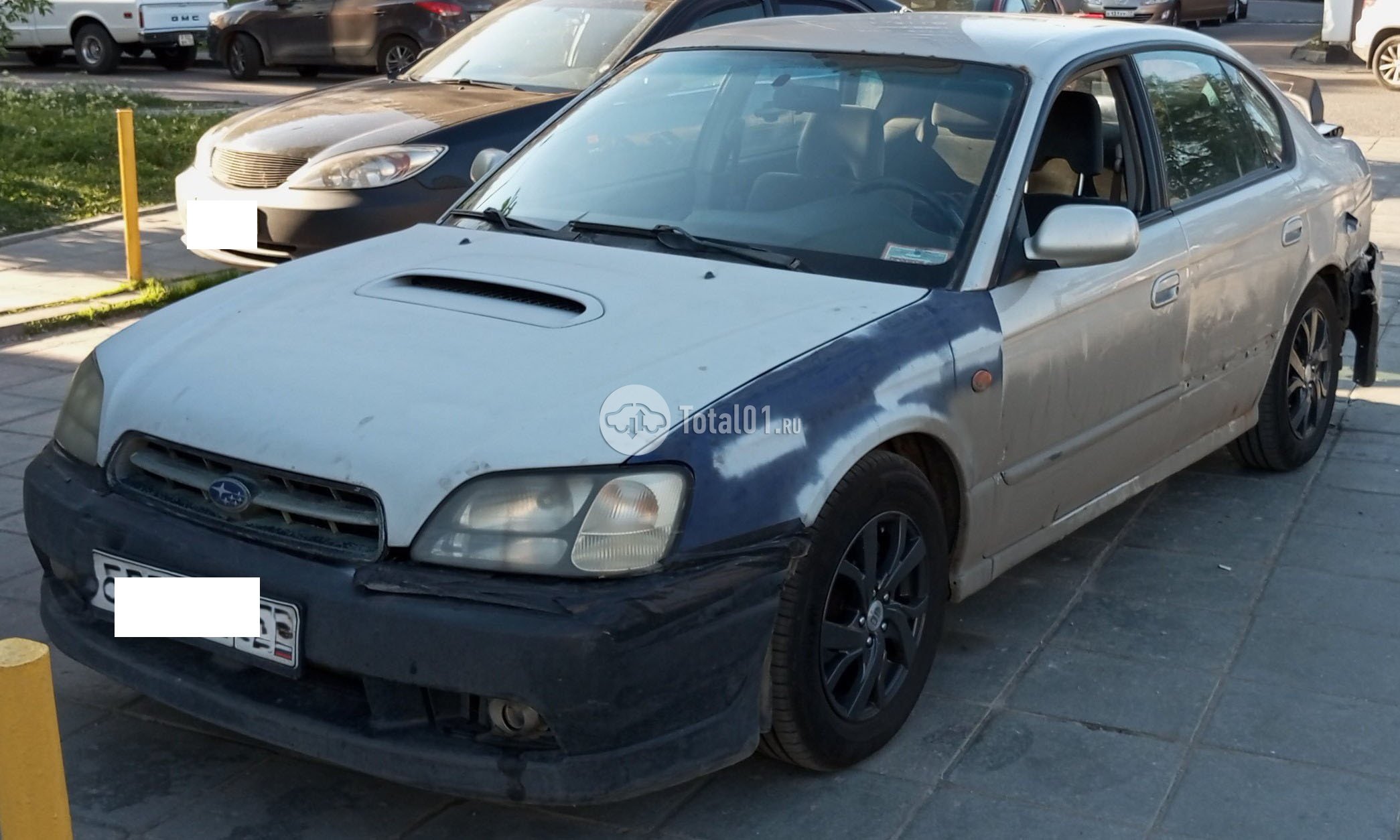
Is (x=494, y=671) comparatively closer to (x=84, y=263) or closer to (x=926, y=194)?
(x=926, y=194)

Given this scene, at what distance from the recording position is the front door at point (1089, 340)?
400 centimetres

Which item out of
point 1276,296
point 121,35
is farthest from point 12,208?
point 121,35

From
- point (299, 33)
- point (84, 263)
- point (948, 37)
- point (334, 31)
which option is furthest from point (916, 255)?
point (299, 33)

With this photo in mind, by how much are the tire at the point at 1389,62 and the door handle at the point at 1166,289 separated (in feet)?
57.6

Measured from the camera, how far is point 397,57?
19.6 meters

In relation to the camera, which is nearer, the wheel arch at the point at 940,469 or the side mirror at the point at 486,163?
the wheel arch at the point at 940,469

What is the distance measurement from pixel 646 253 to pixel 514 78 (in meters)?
4.65

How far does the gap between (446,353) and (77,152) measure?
10343 mm

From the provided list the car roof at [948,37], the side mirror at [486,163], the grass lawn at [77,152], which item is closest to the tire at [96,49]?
the grass lawn at [77,152]

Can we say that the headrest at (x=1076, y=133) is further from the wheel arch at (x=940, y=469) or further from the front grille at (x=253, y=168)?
the front grille at (x=253, y=168)

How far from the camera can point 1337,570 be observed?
4.91 meters

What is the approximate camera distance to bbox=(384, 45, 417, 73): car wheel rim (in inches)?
764

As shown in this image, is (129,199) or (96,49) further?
(96,49)

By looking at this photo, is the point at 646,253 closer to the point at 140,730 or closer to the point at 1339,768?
the point at 140,730
